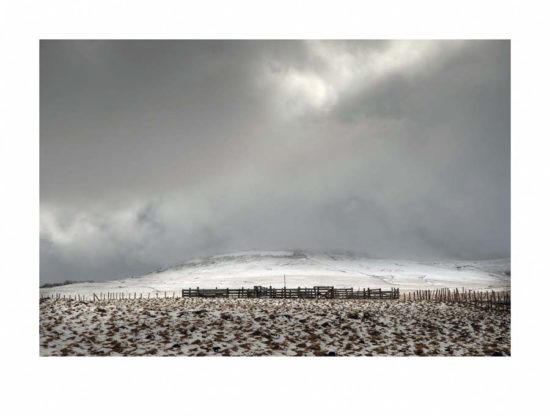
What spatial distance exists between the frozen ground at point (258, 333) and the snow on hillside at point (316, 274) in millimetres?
14545

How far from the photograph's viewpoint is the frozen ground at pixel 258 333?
916cm

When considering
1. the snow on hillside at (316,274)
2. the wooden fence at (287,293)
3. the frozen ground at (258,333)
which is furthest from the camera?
the snow on hillside at (316,274)

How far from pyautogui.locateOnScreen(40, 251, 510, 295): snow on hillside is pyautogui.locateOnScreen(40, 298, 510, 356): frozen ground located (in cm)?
1455

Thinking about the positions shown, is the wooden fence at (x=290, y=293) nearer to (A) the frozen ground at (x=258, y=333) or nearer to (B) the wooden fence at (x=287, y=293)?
(B) the wooden fence at (x=287, y=293)

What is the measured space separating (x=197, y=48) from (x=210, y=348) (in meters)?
8.15

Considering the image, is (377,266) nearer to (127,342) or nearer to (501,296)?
(501,296)

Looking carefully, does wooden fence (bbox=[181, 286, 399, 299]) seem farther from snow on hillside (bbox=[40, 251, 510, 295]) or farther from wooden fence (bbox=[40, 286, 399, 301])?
snow on hillside (bbox=[40, 251, 510, 295])

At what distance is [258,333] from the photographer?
32.4 feet

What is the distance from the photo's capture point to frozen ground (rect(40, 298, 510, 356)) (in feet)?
30.1

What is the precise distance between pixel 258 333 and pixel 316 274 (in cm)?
A: 2769

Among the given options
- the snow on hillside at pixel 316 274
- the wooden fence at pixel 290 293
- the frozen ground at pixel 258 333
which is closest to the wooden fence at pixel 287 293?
the wooden fence at pixel 290 293

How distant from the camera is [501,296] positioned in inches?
549

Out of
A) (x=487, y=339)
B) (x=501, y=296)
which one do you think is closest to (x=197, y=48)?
(x=487, y=339)

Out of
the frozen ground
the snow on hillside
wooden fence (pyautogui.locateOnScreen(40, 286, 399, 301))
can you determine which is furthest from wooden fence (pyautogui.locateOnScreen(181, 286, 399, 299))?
the frozen ground
